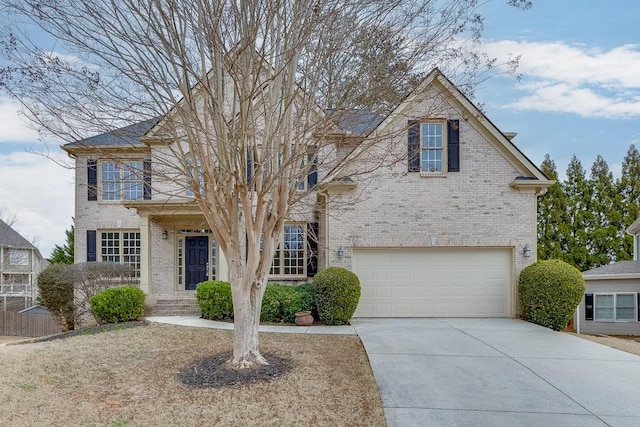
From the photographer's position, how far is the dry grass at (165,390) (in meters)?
5.51

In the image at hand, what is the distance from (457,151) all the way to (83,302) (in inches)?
486

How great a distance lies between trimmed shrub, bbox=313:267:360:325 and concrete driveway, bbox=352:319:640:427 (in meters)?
1.16

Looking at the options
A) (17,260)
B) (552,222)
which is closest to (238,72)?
(552,222)

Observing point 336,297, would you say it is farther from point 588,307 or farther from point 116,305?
point 588,307

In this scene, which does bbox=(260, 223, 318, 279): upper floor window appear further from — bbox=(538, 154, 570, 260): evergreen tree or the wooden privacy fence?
bbox=(538, 154, 570, 260): evergreen tree

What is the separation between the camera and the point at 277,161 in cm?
722

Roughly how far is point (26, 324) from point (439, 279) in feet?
52.4

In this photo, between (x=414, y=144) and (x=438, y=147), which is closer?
(x=414, y=144)

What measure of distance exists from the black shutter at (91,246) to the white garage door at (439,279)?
9.95 meters

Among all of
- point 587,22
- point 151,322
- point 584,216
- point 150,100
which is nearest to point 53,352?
point 151,322

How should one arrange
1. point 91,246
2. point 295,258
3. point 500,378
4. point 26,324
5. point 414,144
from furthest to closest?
1. point 26,324
2. point 91,246
3. point 295,258
4. point 414,144
5. point 500,378

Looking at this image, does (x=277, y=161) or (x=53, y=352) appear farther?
(x=53, y=352)

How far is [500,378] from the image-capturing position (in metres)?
6.83

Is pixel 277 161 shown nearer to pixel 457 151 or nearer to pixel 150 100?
pixel 150 100
